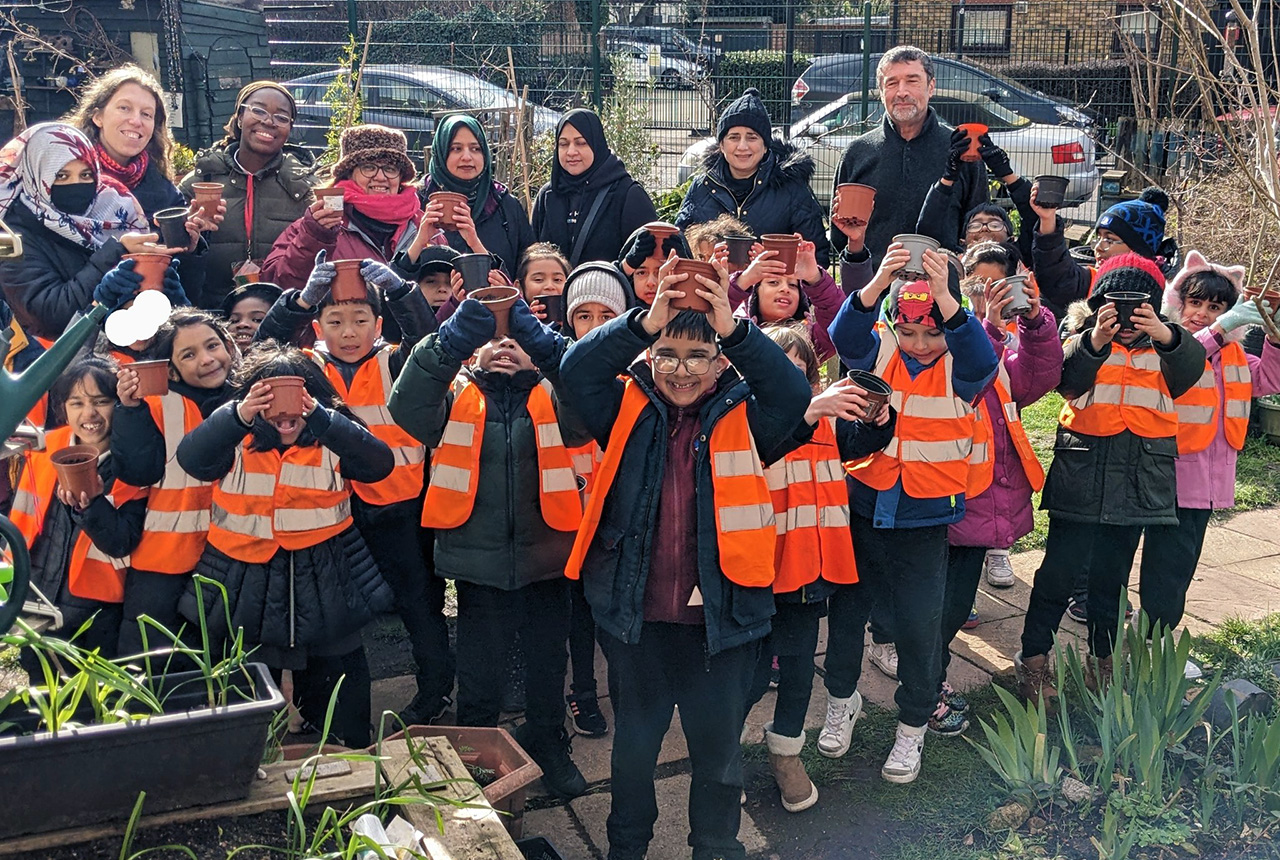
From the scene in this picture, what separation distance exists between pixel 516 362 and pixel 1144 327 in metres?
2.05

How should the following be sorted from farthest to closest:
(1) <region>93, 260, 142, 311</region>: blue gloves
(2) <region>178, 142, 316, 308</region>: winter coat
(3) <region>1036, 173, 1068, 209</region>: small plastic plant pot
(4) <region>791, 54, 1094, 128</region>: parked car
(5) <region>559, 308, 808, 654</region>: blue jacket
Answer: (4) <region>791, 54, 1094, 128</region>: parked car
(2) <region>178, 142, 316, 308</region>: winter coat
(3) <region>1036, 173, 1068, 209</region>: small plastic plant pot
(1) <region>93, 260, 142, 311</region>: blue gloves
(5) <region>559, 308, 808, 654</region>: blue jacket

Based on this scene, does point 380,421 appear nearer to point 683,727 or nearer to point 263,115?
point 683,727

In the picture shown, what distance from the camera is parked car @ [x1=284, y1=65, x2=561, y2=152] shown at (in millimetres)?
10336

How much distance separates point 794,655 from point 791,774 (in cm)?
37

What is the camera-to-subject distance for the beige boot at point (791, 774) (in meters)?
3.61

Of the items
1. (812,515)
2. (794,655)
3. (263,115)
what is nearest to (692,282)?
(812,515)

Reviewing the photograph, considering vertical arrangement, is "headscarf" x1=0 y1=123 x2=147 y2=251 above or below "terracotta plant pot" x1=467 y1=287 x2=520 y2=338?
above

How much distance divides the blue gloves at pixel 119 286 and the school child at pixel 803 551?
2.05 m

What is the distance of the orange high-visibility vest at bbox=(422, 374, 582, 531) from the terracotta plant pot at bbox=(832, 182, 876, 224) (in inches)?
47.9

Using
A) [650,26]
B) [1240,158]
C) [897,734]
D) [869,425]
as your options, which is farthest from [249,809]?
[650,26]

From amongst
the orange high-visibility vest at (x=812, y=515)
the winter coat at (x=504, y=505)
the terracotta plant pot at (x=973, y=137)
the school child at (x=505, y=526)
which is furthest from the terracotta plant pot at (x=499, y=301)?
the terracotta plant pot at (x=973, y=137)

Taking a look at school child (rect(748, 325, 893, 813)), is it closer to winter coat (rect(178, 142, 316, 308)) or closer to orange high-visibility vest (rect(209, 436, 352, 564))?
orange high-visibility vest (rect(209, 436, 352, 564))

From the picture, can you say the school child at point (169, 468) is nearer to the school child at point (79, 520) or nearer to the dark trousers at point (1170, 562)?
the school child at point (79, 520)

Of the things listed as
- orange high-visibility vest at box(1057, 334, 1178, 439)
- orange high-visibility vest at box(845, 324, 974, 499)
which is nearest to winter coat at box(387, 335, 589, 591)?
orange high-visibility vest at box(845, 324, 974, 499)
